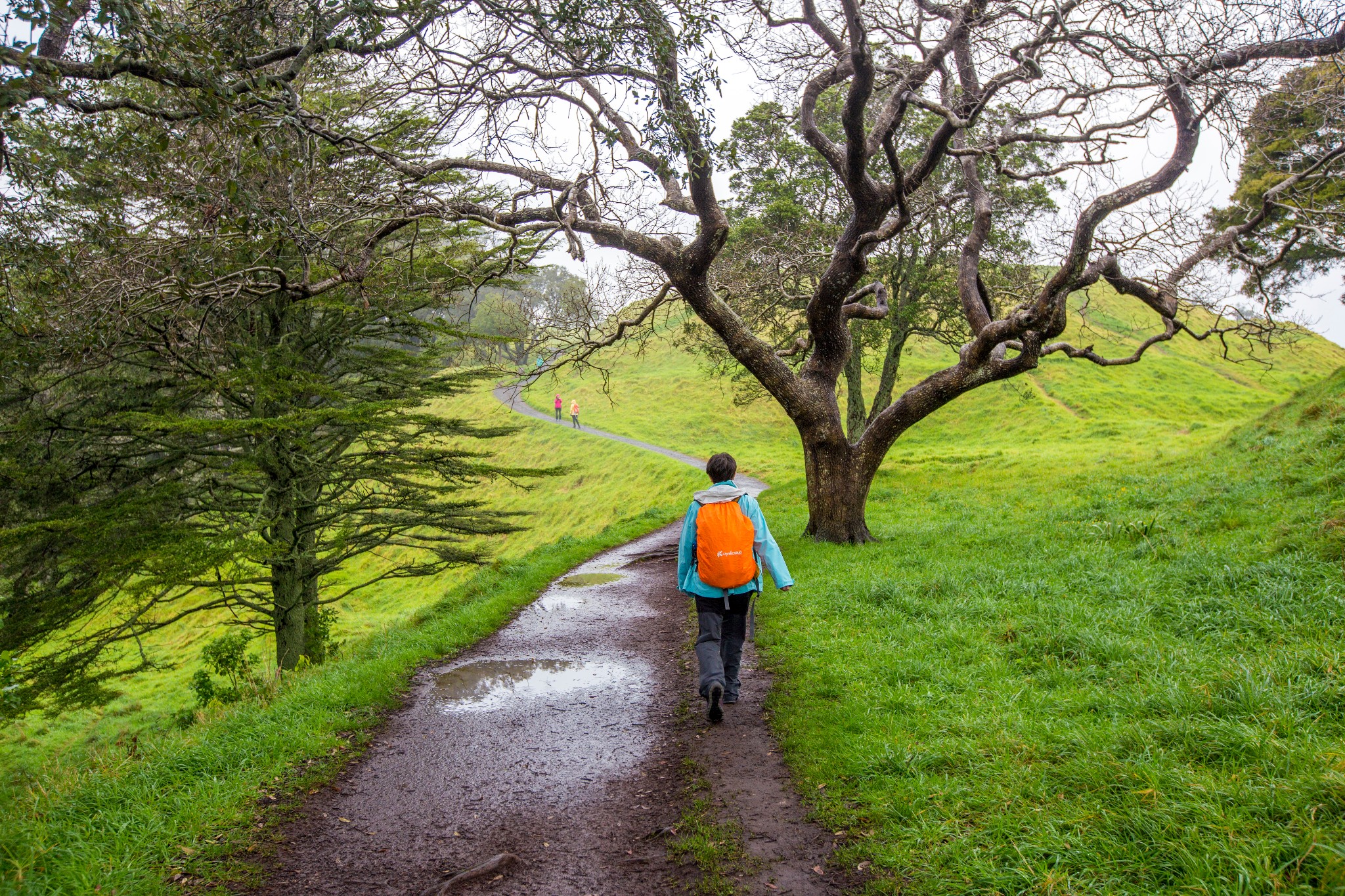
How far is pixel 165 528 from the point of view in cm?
1006

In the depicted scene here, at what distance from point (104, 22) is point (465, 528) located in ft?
40.4

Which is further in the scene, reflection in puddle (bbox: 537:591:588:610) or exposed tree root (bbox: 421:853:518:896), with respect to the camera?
reflection in puddle (bbox: 537:591:588:610)

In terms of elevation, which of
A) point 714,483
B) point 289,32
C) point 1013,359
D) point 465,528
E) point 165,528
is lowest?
point 465,528

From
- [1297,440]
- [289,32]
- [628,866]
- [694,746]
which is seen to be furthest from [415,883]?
[1297,440]

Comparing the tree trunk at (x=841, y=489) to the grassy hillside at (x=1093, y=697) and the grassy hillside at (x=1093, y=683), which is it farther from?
the grassy hillside at (x=1093, y=697)

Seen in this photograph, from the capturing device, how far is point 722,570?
17.0 ft

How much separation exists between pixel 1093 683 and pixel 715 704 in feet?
8.29

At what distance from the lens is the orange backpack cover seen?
5.19 metres

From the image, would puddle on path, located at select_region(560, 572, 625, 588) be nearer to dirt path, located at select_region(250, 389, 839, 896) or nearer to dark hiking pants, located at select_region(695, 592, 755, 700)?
dirt path, located at select_region(250, 389, 839, 896)

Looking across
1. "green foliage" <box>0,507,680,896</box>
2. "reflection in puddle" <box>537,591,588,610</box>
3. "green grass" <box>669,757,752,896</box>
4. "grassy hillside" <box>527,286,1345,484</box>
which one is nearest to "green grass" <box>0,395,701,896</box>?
"green foliage" <box>0,507,680,896</box>

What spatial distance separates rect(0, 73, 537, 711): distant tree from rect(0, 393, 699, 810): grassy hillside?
5.93 feet

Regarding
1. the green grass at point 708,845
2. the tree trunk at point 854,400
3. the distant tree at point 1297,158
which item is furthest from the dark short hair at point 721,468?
the tree trunk at point 854,400

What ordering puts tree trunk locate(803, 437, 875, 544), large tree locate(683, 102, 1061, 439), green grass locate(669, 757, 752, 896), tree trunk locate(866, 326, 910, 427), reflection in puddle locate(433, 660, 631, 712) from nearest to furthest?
green grass locate(669, 757, 752, 896) → reflection in puddle locate(433, 660, 631, 712) → tree trunk locate(803, 437, 875, 544) → large tree locate(683, 102, 1061, 439) → tree trunk locate(866, 326, 910, 427)

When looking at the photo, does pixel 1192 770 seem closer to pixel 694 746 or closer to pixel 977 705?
pixel 977 705
